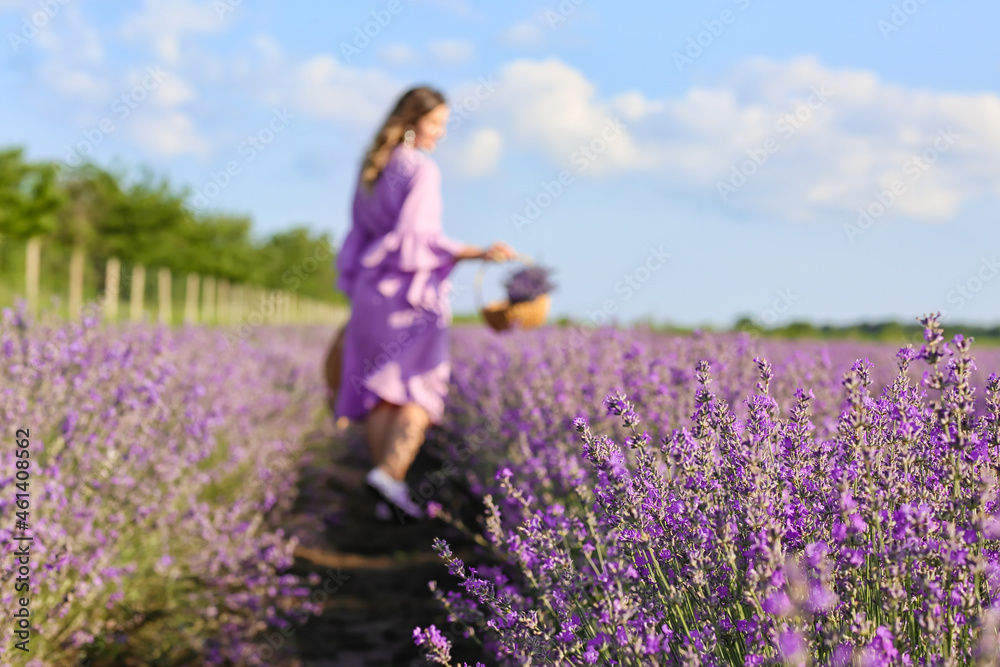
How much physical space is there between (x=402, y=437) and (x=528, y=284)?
1.62m

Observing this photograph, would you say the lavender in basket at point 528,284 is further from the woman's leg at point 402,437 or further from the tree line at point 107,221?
the tree line at point 107,221

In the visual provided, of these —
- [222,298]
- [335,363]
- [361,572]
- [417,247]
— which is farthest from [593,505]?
[222,298]

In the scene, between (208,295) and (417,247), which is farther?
(208,295)

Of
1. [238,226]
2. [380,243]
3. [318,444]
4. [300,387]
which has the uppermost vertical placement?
[238,226]

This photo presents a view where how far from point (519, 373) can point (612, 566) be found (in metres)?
3.38

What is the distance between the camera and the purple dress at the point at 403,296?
4742 millimetres

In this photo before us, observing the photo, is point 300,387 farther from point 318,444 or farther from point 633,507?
point 633,507

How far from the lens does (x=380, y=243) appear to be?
4.77 metres

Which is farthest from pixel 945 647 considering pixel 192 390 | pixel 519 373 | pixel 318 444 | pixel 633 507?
pixel 318 444

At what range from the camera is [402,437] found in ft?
15.4

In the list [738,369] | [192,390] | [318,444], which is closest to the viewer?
[738,369]

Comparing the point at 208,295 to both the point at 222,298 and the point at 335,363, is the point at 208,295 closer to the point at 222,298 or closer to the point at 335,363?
the point at 222,298

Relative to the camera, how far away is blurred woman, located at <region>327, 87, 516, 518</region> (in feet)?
15.5

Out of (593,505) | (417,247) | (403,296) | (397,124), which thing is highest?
(397,124)
